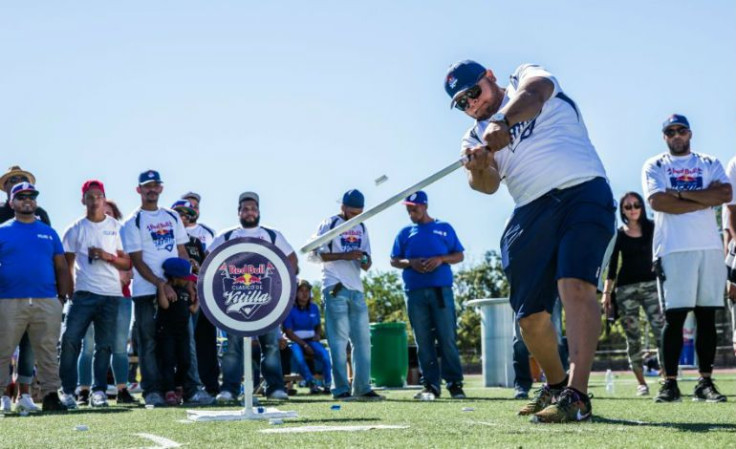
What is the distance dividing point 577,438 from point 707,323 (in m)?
4.60

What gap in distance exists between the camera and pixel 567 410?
497 cm

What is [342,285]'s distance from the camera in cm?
1071

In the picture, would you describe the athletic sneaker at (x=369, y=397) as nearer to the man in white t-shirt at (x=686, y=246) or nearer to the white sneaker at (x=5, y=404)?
the man in white t-shirt at (x=686, y=246)

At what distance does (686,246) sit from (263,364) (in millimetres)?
4577

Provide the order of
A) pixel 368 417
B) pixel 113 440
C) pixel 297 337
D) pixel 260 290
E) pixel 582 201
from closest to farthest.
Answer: pixel 113 440
pixel 582 201
pixel 368 417
pixel 260 290
pixel 297 337

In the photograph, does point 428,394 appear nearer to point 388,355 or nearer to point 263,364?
point 263,364

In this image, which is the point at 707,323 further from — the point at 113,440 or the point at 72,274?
the point at 72,274

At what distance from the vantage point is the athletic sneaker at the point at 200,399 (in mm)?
10094

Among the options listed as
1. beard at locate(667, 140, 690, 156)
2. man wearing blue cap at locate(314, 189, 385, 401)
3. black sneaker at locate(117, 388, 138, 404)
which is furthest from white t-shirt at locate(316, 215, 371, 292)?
beard at locate(667, 140, 690, 156)

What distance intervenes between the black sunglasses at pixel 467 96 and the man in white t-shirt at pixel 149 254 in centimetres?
537

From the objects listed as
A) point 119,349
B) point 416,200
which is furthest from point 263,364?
point 416,200

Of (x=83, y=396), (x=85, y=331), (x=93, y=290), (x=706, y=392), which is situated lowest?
(x=83, y=396)

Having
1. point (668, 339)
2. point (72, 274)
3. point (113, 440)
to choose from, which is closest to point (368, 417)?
point (113, 440)

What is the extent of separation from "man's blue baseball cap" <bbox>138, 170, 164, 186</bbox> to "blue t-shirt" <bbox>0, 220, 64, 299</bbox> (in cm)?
139
